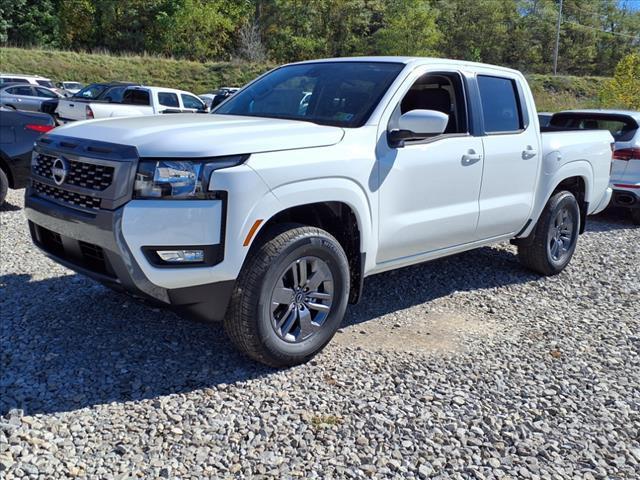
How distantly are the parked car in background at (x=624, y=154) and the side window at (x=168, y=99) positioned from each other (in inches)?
440

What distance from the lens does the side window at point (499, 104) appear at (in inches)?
196

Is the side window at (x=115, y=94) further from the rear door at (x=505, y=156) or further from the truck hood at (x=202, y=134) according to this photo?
the truck hood at (x=202, y=134)

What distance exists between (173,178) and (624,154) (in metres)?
7.60

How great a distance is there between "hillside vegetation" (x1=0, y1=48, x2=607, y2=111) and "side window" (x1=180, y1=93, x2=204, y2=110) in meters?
23.0

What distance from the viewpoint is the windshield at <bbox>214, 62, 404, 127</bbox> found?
4.17 meters

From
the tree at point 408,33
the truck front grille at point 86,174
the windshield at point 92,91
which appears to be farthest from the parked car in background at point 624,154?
the tree at point 408,33

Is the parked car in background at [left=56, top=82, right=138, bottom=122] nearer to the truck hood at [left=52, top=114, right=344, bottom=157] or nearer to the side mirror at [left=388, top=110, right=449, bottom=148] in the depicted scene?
the truck hood at [left=52, top=114, right=344, bottom=157]

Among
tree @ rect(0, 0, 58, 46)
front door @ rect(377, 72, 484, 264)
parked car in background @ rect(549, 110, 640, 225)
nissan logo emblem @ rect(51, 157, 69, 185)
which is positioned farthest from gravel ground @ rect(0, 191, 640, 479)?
tree @ rect(0, 0, 58, 46)

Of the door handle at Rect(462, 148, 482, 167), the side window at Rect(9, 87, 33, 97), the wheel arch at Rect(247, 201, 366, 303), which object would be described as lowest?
the wheel arch at Rect(247, 201, 366, 303)

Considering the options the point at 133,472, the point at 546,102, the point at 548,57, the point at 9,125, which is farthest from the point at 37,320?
the point at 548,57

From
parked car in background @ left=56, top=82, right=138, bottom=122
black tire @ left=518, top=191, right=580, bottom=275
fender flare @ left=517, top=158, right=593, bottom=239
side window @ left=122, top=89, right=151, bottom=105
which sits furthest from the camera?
side window @ left=122, top=89, right=151, bottom=105

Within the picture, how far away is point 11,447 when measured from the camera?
284 centimetres

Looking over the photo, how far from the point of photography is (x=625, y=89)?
75.8ft

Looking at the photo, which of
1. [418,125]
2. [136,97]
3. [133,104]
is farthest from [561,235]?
[136,97]
